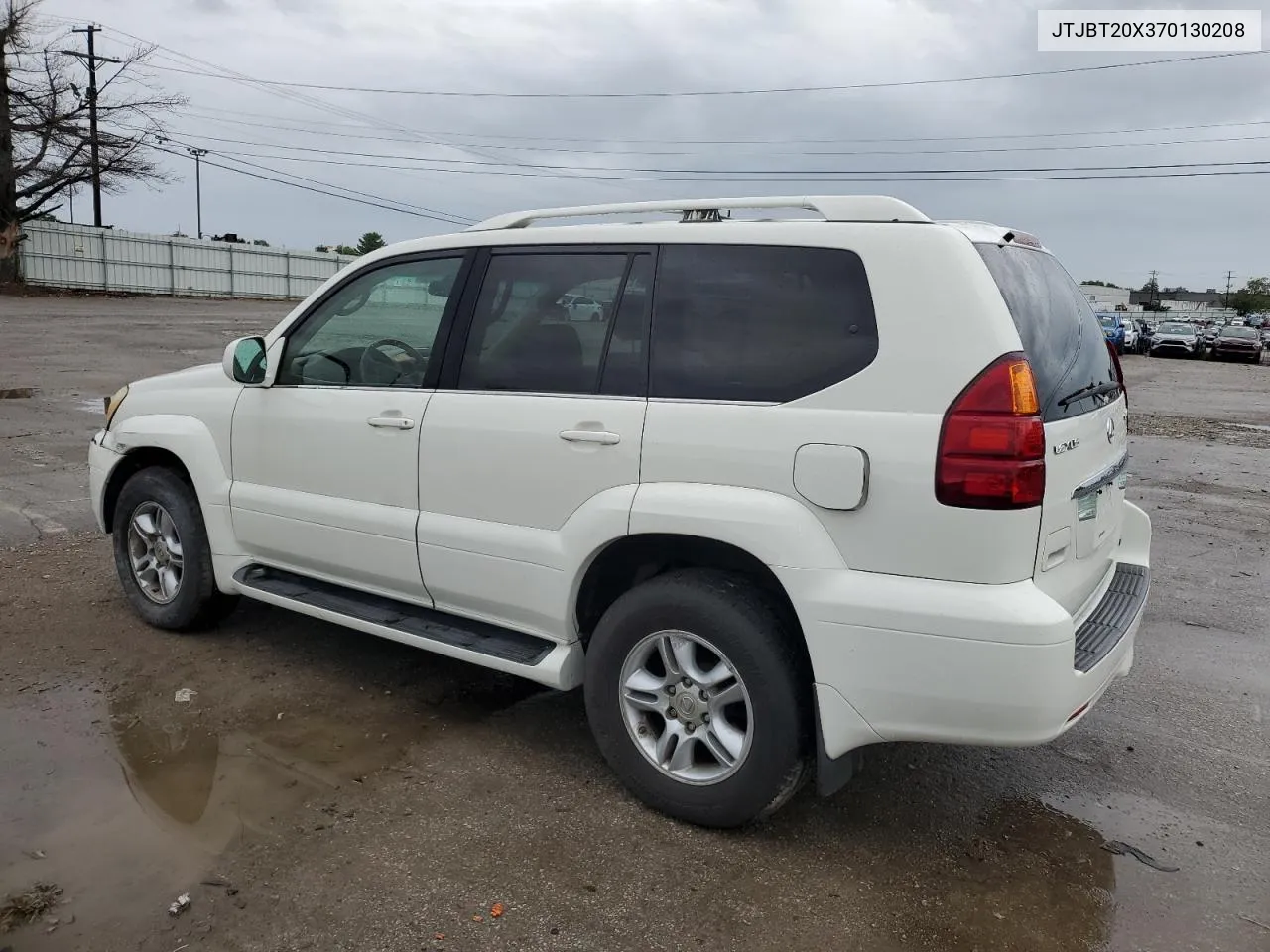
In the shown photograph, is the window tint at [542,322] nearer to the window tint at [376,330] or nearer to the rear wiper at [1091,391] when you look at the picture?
the window tint at [376,330]

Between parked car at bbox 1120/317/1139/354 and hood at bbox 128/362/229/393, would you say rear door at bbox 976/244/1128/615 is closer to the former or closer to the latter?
hood at bbox 128/362/229/393

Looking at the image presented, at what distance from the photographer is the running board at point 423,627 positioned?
3639 mm

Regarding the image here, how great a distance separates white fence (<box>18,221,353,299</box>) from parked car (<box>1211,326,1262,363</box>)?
40.6 metres

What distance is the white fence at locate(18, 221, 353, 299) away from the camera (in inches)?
1620

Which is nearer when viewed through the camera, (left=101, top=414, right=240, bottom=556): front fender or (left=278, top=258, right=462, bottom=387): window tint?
(left=278, top=258, right=462, bottom=387): window tint

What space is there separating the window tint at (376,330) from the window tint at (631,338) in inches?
34.2

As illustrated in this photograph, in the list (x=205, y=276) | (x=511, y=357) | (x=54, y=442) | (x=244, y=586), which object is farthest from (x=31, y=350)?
(x=205, y=276)

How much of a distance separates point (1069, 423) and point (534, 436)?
1.72 m

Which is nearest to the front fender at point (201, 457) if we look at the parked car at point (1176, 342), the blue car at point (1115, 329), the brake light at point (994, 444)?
the brake light at point (994, 444)

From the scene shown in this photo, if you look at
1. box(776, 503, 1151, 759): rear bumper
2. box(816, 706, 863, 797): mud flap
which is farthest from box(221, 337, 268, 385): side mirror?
box(816, 706, 863, 797): mud flap

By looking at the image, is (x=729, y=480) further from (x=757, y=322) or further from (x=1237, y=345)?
(x=1237, y=345)

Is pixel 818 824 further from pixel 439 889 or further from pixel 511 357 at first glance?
pixel 511 357

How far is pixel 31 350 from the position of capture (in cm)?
1875

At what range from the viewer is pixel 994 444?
111 inches
